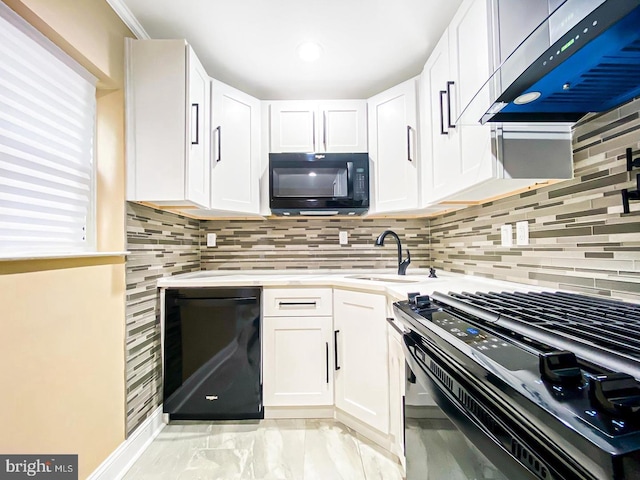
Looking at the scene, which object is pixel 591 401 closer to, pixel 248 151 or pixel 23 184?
pixel 23 184

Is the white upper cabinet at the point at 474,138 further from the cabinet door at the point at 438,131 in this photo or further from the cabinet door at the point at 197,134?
the cabinet door at the point at 197,134

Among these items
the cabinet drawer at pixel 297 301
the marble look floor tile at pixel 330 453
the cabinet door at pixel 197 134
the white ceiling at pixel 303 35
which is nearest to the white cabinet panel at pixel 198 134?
the cabinet door at pixel 197 134

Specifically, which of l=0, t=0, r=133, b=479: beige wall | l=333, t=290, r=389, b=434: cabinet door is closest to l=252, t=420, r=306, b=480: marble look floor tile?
l=333, t=290, r=389, b=434: cabinet door

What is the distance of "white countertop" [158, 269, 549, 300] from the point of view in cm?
140

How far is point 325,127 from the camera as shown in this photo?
208 centimetres

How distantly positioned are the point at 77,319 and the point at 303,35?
1817 millimetres

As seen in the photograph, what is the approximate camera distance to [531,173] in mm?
1052

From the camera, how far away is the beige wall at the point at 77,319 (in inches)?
38.3

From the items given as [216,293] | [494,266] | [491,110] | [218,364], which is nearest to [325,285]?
[216,293]

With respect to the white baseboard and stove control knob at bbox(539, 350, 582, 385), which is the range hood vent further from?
the white baseboard

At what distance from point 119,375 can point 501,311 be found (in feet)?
5.69

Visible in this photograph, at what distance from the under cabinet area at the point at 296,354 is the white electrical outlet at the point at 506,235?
103cm

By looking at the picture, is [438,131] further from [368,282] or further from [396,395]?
[396,395]

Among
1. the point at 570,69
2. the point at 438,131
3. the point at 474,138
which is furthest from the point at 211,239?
the point at 570,69
